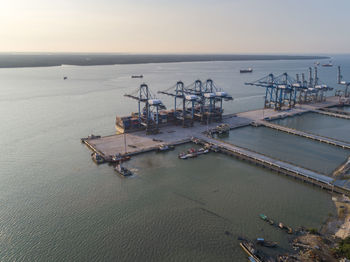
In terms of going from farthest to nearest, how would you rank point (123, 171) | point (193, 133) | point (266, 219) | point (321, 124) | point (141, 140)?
point (321, 124), point (193, 133), point (141, 140), point (123, 171), point (266, 219)

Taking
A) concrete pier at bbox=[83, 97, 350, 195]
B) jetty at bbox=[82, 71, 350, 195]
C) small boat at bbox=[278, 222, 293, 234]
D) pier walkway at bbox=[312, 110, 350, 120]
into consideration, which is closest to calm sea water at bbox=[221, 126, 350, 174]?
jetty at bbox=[82, 71, 350, 195]

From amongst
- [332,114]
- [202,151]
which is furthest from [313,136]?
[332,114]

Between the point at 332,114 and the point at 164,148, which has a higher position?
the point at 164,148

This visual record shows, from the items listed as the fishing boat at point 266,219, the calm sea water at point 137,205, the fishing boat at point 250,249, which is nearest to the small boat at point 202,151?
the calm sea water at point 137,205

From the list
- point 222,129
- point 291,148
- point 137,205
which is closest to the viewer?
point 137,205

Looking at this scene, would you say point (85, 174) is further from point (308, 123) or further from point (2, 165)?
point (308, 123)

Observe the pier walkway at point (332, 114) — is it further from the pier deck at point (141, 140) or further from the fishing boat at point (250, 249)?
the fishing boat at point (250, 249)

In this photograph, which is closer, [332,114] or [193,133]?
[193,133]

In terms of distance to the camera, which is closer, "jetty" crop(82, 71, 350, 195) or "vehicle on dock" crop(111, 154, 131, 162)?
"jetty" crop(82, 71, 350, 195)

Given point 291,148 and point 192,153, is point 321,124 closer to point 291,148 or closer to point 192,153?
point 291,148

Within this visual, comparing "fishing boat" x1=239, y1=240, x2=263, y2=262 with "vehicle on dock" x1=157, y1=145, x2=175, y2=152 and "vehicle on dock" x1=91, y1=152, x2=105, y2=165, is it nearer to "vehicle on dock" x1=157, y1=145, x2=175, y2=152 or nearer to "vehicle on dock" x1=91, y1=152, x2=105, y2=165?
"vehicle on dock" x1=157, y1=145, x2=175, y2=152

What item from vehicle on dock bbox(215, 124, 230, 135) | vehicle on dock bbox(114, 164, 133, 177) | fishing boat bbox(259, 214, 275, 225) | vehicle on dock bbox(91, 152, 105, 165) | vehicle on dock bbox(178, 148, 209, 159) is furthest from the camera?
vehicle on dock bbox(215, 124, 230, 135)

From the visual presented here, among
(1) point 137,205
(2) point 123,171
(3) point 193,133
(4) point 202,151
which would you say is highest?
(3) point 193,133
